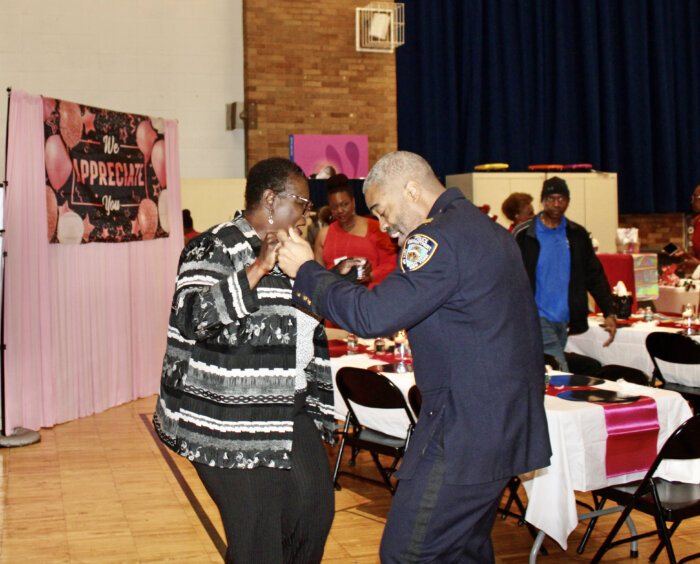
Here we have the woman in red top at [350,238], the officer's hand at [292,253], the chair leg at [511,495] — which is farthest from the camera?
the woman in red top at [350,238]

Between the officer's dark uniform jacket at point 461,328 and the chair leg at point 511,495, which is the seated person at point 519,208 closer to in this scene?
the chair leg at point 511,495

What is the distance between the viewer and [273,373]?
232 centimetres

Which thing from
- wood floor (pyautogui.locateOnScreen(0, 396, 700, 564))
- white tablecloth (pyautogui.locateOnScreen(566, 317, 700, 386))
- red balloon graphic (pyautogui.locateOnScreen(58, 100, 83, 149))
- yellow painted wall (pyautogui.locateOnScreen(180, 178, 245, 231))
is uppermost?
red balloon graphic (pyautogui.locateOnScreen(58, 100, 83, 149))

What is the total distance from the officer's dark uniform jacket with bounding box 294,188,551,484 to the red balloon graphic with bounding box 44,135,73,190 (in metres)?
4.68

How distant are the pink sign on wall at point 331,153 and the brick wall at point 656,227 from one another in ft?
14.7

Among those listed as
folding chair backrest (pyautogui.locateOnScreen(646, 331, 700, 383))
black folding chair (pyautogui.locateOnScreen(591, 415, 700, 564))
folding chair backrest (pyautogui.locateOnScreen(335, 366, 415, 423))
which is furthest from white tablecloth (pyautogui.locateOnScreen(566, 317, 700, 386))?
folding chair backrest (pyautogui.locateOnScreen(335, 366, 415, 423))

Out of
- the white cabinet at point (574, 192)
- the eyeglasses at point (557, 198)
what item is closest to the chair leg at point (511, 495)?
the eyeglasses at point (557, 198)

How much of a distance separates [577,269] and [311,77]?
18.0ft

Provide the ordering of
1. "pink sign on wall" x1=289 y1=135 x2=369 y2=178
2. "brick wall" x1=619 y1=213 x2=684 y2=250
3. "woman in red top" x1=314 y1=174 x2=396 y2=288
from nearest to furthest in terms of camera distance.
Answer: "woman in red top" x1=314 y1=174 x2=396 y2=288
"pink sign on wall" x1=289 y1=135 x2=369 y2=178
"brick wall" x1=619 y1=213 x2=684 y2=250

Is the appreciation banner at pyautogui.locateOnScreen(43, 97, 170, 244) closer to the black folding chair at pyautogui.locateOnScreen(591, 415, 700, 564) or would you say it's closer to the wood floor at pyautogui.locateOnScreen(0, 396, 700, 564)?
the wood floor at pyautogui.locateOnScreen(0, 396, 700, 564)

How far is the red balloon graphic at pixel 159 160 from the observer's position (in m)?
7.39

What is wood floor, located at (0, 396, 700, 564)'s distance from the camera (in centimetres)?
383

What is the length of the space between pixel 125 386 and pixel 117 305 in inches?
28.1

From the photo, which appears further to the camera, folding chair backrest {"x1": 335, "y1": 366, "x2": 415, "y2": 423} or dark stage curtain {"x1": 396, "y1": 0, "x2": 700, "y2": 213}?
dark stage curtain {"x1": 396, "y1": 0, "x2": 700, "y2": 213}
